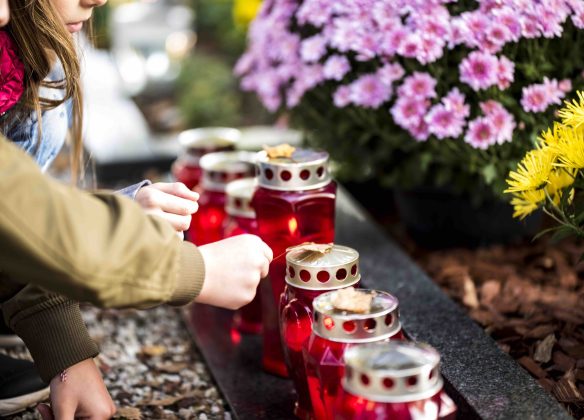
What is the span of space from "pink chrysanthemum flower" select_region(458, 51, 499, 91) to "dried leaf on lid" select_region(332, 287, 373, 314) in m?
0.90

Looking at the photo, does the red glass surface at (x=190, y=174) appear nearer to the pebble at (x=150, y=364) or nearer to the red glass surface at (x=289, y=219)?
the pebble at (x=150, y=364)

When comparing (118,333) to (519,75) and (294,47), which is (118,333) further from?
(519,75)

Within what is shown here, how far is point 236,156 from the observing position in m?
2.87

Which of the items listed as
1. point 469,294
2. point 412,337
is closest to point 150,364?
point 412,337

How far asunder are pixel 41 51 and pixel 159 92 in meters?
4.20

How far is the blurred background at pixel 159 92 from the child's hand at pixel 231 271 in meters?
2.35

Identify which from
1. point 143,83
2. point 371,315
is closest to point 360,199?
point 371,315

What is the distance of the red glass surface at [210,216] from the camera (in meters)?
2.76

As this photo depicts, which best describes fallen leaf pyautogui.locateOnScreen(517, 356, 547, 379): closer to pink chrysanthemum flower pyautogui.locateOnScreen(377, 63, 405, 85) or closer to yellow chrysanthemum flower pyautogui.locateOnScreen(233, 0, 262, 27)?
pink chrysanthemum flower pyautogui.locateOnScreen(377, 63, 405, 85)

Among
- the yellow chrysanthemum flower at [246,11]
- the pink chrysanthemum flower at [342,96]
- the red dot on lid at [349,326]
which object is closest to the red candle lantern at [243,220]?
the pink chrysanthemum flower at [342,96]

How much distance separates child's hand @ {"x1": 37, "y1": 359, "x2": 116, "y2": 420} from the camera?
6.23ft

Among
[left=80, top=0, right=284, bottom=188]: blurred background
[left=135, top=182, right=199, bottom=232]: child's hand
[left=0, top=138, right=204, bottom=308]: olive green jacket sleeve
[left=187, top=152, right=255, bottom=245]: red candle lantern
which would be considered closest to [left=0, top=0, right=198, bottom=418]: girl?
[left=135, top=182, right=199, bottom=232]: child's hand

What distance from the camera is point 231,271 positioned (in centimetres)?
167

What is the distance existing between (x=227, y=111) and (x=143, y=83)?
1.24 m
